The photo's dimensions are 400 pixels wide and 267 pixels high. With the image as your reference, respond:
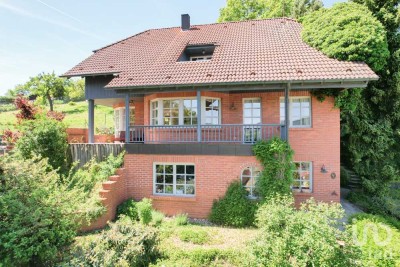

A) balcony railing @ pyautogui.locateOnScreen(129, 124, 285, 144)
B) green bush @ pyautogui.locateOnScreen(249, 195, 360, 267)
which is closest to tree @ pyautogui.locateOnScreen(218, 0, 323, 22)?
balcony railing @ pyautogui.locateOnScreen(129, 124, 285, 144)

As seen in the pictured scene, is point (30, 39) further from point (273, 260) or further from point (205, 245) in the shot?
point (273, 260)

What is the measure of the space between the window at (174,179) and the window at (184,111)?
241 centimetres

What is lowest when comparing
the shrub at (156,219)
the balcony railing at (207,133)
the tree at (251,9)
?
the shrub at (156,219)

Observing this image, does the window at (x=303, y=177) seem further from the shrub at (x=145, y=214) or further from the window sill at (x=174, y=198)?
the shrub at (x=145, y=214)

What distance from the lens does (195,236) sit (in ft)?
29.6

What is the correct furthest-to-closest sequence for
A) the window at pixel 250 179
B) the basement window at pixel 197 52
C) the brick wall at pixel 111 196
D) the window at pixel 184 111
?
the basement window at pixel 197 52 < the window at pixel 184 111 < the window at pixel 250 179 < the brick wall at pixel 111 196

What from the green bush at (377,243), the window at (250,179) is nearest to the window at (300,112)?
the window at (250,179)

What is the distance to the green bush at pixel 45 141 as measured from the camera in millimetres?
12180

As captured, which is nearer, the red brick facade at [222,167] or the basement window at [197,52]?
the red brick facade at [222,167]

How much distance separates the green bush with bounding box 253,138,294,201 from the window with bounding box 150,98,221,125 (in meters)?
3.59

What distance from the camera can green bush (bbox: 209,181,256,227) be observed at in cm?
1032

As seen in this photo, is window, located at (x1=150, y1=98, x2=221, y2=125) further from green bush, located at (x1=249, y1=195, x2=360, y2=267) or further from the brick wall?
green bush, located at (x1=249, y1=195, x2=360, y2=267)

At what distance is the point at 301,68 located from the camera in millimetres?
11297

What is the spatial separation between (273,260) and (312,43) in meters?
11.1
